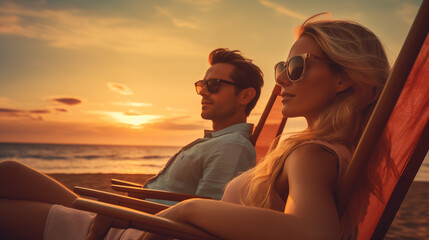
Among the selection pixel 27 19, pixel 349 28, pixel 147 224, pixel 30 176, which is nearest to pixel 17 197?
pixel 30 176

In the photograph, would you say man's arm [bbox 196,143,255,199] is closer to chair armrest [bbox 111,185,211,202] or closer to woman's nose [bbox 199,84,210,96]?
chair armrest [bbox 111,185,211,202]

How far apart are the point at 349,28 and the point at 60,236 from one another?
158 centimetres

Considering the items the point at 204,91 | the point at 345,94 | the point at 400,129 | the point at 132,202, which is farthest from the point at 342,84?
the point at 204,91

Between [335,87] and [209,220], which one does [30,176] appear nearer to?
[209,220]

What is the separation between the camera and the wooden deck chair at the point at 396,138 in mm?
1084

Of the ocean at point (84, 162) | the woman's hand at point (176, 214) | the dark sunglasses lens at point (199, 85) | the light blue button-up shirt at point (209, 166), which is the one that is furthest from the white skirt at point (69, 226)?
the ocean at point (84, 162)

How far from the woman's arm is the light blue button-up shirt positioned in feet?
4.93

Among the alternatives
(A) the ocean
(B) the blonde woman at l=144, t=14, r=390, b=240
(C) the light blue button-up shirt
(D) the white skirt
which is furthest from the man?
(A) the ocean

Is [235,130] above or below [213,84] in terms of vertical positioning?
below

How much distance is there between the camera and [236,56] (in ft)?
11.8

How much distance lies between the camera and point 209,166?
274cm

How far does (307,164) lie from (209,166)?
1.68m

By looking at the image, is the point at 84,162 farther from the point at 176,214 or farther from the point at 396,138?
the point at 396,138

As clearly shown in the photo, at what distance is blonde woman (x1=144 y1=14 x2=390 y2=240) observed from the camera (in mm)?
1041
